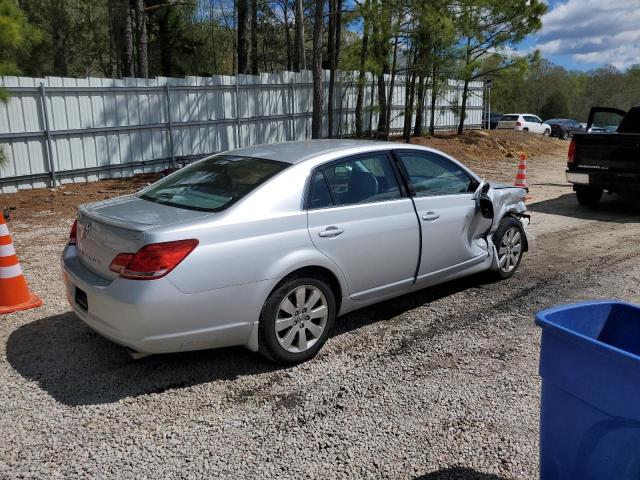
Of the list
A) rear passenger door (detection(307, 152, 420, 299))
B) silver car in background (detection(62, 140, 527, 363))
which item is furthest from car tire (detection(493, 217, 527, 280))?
rear passenger door (detection(307, 152, 420, 299))

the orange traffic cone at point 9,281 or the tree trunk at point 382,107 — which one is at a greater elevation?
the tree trunk at point 382,107

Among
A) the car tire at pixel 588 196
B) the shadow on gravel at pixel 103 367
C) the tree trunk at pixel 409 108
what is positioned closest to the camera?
the shadow on gravel at pixel 103 367

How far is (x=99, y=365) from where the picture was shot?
400cm

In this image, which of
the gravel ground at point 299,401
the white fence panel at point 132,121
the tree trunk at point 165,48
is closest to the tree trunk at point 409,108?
the white fence panel at point 132,121

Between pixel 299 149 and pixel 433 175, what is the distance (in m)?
1.30

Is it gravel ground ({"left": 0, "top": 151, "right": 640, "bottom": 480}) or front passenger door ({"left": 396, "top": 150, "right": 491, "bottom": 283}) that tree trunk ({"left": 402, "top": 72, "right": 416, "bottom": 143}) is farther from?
gravel ground ({"left": 0, "top": 151, "right": 640, "bottom": 480})

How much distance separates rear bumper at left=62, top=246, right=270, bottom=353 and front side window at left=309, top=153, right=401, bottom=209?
2.97 ft

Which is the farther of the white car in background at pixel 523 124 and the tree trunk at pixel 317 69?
the white car in background at pixel 523 124

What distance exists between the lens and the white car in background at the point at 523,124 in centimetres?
3209

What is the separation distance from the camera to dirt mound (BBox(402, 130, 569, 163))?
1936cm

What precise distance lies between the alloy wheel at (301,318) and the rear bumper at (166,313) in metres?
0.24

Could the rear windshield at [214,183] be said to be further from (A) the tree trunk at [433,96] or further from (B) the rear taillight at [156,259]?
(A) the tree trunk at [433,96]

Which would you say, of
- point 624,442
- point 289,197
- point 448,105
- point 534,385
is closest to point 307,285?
point 289,197

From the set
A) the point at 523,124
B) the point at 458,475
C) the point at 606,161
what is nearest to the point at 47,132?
the point at 606,161
